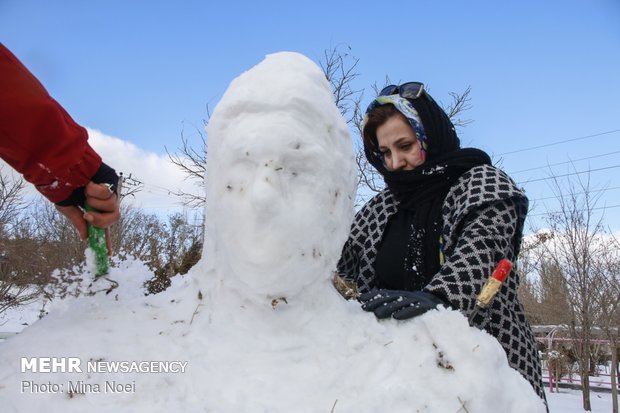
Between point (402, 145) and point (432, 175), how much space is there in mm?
224

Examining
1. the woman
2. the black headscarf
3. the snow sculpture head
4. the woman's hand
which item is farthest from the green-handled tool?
the black headscarf

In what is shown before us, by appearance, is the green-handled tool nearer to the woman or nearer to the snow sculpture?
the snow sculpture

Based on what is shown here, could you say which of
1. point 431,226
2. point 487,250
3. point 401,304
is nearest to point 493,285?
point 487,250

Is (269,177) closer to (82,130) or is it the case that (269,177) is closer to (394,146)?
(82,130)

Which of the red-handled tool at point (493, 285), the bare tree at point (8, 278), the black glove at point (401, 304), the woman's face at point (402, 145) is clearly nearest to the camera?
the black glove at point (401, 304)

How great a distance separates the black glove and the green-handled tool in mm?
910

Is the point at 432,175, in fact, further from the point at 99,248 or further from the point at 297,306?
the point at 99,248

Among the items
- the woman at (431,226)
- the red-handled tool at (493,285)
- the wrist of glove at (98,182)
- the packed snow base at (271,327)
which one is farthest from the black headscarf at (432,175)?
the wrist of glove at (98,182)

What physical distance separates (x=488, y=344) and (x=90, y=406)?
1079mm

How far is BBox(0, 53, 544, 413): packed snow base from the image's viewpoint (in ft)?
4.07

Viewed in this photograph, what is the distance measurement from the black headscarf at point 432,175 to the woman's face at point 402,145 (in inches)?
1.8

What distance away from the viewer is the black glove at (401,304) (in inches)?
57.9

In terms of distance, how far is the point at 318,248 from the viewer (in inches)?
57.6

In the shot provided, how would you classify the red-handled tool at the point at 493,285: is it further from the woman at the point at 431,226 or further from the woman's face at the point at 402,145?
the woman's face at the point at 402,145
